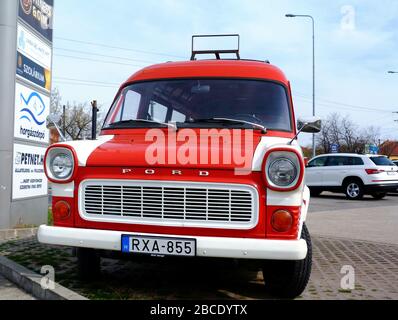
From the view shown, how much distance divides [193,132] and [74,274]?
1899mm

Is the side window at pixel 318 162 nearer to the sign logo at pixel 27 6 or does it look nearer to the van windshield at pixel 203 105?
the sign logo at pixel 27 6

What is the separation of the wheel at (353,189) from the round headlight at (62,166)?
14574 millimetres

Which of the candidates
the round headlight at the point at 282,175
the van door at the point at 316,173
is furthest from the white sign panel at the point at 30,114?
the van door at the point at 316,173

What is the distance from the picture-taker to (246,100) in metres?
4.79

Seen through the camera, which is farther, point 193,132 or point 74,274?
point 74,274

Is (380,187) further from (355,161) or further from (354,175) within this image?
(355,161)

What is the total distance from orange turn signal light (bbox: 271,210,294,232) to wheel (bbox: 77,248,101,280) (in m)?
1.79

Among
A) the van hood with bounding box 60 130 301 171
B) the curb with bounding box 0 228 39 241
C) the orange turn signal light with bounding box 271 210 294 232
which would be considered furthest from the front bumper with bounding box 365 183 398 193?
the orange turn signal light with bounding box 271 210 294 232

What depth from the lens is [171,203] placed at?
3.73m

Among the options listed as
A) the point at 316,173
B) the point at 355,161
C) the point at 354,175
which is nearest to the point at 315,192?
the point at 316,173

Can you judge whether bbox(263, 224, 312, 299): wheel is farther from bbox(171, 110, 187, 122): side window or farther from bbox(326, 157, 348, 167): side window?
bbox(326, 157, 348, 167): side window

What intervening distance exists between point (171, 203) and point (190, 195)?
0.56 feet

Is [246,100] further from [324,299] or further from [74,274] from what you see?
[74,274]
